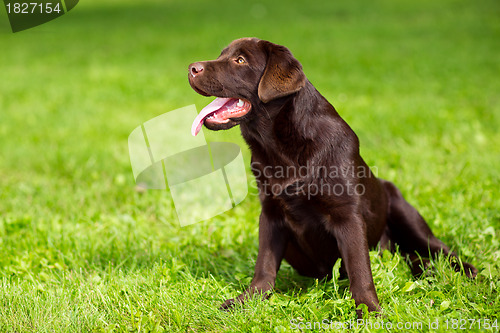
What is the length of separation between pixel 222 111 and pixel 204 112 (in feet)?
0.29

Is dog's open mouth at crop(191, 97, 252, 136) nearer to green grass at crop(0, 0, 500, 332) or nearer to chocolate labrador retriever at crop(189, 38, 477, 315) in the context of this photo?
chocolate labrador retriever at crop(189, 38, 477, 315)

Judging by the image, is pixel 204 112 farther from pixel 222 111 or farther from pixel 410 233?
pixel 410 233

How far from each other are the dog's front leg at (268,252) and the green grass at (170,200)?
3.7 inches

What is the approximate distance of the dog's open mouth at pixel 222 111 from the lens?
2.60 meters

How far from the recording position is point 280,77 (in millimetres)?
2553

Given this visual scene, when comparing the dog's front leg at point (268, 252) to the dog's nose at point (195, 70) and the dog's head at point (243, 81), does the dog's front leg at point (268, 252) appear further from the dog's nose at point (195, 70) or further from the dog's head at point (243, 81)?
the dog's nose at point (195, 70)

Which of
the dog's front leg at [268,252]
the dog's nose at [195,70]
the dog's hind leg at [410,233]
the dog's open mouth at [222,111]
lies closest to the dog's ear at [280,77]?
the dog's open mouth at [222,111]

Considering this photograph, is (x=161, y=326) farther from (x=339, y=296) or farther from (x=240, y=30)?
(x=240, y=30)

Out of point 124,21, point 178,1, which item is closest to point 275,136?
point 124,21

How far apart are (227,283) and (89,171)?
2.64 metres

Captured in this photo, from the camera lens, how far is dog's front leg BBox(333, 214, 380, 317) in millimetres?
2557

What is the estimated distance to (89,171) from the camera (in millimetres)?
5219

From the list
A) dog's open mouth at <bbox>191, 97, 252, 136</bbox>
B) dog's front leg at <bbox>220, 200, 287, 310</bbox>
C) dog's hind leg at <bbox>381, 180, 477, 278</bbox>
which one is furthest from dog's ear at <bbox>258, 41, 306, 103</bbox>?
dog's hind leg at <bbox>381, 180, 477, 278</bbox>

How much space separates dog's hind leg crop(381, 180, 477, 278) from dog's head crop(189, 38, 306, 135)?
3.78ft
